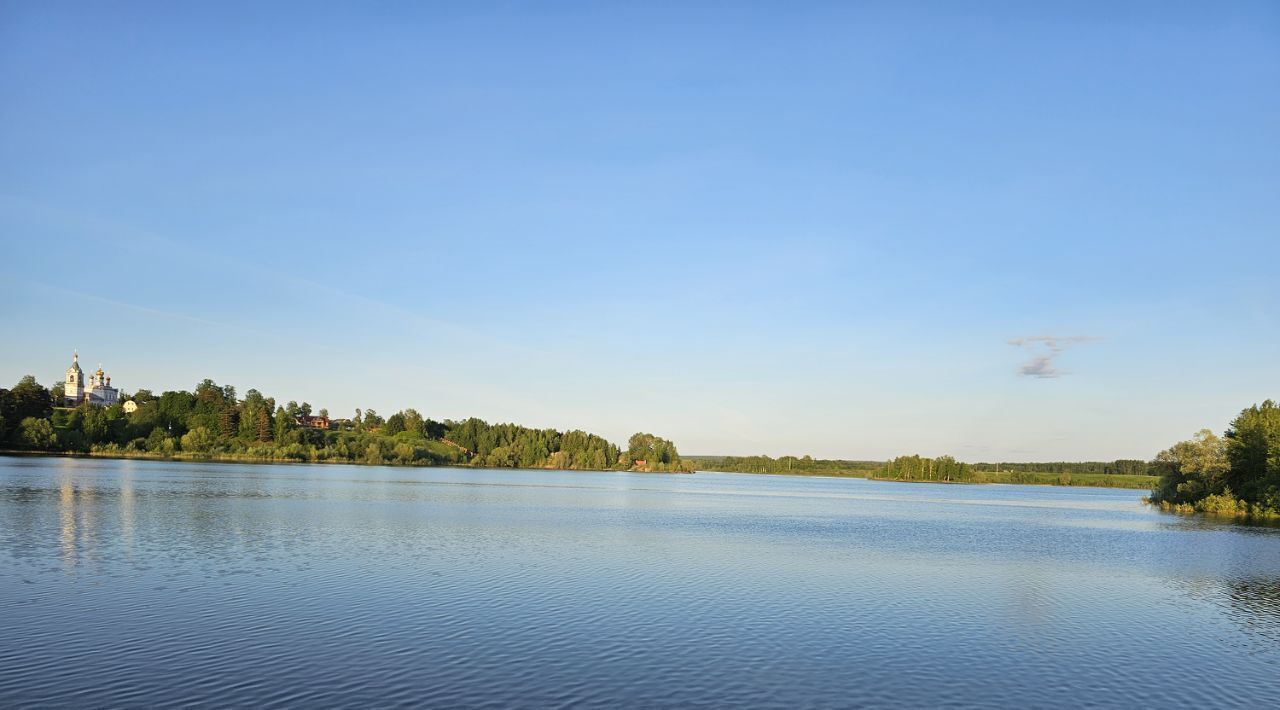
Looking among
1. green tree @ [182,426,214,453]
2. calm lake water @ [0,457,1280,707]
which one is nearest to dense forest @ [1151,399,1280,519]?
calm lake water @ [0,457,1280,707]

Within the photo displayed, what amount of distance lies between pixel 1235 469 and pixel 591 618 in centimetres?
9798

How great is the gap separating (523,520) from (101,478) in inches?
2188

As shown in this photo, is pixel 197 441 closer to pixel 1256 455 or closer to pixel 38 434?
pixel 38 434

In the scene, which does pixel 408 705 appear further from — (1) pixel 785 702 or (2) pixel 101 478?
(2) pixel 101 478

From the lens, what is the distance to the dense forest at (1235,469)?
8531 cm

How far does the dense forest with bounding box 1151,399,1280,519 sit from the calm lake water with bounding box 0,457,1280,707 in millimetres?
41905

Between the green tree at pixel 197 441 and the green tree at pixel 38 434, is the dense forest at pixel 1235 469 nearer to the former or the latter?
the green tree at pixel 197 441

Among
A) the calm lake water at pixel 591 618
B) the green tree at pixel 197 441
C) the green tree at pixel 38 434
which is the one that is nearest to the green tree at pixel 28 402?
the green tree at pixel 38 434

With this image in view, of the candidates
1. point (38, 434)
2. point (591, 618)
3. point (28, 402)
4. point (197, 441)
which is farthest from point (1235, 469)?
point (28, 402)

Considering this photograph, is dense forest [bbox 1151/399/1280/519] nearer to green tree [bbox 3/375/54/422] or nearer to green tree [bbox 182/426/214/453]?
green tree [bbox 182/426/214/453]

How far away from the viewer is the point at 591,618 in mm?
25047

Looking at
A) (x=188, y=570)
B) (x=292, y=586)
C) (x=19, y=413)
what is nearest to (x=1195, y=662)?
(x=292, y=586)

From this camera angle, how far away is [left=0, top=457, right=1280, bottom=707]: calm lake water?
17.7 m

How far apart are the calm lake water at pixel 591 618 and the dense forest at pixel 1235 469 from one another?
41.9m
